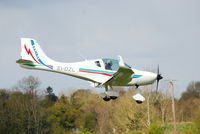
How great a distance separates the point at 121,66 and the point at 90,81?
278cm

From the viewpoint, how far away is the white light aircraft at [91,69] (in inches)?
856

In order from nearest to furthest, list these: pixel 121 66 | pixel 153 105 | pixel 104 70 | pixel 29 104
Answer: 1. pixel 121 66
2. pixel 104 70
3. pixel 153 105
4. pixel 29 104

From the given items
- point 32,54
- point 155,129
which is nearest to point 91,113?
point 155,129

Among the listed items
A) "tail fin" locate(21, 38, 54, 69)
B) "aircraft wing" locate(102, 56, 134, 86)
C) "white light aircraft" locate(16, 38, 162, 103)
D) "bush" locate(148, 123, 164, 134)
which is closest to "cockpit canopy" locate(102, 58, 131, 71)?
"white light aircraft" locate(16, 38, 162, 103)

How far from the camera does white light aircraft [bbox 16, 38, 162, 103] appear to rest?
21.8 meters

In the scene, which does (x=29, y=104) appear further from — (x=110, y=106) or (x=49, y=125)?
(x=110, y=106)

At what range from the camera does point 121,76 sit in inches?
832

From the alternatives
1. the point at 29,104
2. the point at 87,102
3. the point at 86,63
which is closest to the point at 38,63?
the point at 86,63

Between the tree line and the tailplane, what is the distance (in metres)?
22.8

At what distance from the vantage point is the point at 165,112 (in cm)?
4772

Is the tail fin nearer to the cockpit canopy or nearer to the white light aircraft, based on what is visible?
the white light aircraft

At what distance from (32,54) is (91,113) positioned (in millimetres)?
40687

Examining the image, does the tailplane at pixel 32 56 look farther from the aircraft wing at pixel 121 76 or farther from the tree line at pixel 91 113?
the tree line at pixel 91 113

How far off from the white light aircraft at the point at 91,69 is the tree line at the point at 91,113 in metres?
20.9
